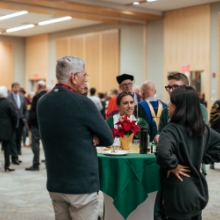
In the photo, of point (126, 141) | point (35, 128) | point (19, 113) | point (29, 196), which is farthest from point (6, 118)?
point (126, 141)

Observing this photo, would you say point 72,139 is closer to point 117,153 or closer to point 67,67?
point 67,67

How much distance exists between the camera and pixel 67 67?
271 cm

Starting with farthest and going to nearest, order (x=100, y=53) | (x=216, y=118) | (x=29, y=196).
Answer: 1. (x=100, y=53)
2. (x=216, y=118)
3. (x=29, y=196)

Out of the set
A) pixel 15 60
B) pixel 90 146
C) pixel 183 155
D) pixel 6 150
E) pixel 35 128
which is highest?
pixel 15 60

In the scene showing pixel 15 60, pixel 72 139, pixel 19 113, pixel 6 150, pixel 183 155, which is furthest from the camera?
pixel 15 60

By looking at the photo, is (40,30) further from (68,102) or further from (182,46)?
(68,102)

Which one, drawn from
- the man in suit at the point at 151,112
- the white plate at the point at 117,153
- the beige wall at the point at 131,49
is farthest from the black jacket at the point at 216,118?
the beige wall at the point at 131,49

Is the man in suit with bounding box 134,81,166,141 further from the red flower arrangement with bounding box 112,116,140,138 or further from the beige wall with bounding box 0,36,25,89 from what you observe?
the beige wall with bounding box 0,36,25,89

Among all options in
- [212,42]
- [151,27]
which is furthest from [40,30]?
[212,42]

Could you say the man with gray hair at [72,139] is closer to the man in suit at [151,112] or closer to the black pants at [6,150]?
the man in suit at [151,112]

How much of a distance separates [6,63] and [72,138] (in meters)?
19.3

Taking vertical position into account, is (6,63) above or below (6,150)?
above

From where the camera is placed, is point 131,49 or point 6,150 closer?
point 6,150

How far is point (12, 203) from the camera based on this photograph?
5.81 metres
